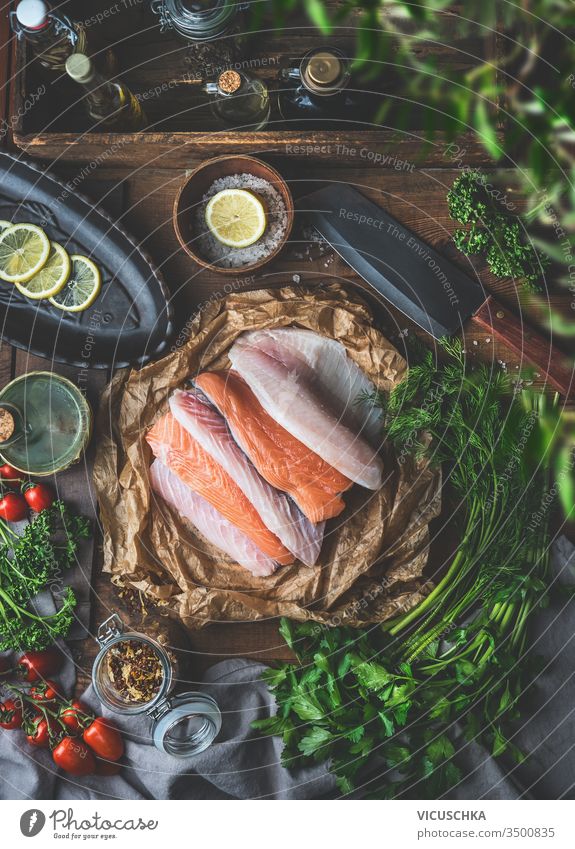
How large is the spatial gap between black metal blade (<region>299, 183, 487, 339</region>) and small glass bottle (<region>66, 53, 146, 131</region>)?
51 centimetres

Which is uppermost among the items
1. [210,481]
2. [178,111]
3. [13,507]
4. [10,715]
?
[178,111]

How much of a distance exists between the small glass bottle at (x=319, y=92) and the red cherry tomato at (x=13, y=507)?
1.24m

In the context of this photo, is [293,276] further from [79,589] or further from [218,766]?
[218,766]

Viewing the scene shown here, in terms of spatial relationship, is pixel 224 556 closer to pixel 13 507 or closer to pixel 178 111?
pixel 13 507

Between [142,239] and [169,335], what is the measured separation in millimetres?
304

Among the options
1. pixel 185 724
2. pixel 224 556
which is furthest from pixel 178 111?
pixel 185 724

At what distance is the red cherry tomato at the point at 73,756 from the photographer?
1.83m

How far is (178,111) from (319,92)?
430 millimetres

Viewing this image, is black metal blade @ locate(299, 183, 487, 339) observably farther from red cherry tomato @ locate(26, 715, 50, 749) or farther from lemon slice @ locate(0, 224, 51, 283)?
red cherry tomato @ locate(26, 715, 50, 749)

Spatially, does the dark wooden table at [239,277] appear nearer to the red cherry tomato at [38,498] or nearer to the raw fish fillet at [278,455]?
the red cherry tomato at [38,498]

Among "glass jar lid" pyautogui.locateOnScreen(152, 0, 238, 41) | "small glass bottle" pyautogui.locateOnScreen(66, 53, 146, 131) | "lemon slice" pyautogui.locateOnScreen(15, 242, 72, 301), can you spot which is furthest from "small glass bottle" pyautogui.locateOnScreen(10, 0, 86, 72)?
"lemon slice" pyautogui.locateOnScreen(15, 242, 72, 301)

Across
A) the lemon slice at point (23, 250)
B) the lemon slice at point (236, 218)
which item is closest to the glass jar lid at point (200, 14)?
the lemon slice at point (236, 218)

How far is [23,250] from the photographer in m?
1.97

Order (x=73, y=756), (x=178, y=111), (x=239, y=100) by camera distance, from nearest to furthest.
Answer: (x=73, y=756) < (x=239, y=100) < (x=178, y=111)
